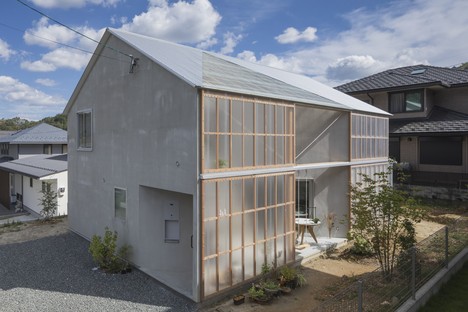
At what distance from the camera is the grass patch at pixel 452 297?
6832 mm

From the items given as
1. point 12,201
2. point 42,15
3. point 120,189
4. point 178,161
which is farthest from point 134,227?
point 12,201

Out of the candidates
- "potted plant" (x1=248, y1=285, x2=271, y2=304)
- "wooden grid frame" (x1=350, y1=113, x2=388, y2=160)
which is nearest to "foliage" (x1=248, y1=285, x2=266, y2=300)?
"potted plant" (x1=248, y1=285, x2=271, y2=304)

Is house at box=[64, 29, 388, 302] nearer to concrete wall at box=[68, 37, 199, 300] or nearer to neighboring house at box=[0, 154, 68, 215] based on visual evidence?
concrete wall at box=[68, 37, 199, 300]

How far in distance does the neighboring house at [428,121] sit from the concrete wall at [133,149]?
14.1 m

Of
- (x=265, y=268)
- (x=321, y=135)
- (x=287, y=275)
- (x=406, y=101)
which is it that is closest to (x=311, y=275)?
(x=287, y=275)

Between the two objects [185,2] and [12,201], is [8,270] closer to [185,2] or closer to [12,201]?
[185,2]

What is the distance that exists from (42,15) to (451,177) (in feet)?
66.2

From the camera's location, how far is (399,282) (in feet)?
21.9

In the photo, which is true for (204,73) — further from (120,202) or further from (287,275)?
(287,275)

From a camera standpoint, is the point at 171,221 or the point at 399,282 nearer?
the point at 399,282

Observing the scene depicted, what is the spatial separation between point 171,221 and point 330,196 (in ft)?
20.0

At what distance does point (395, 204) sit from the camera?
761cm

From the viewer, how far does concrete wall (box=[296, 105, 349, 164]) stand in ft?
39.7

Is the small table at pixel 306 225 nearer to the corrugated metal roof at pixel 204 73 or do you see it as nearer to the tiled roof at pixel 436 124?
the corrugated metal roof at pixel 204 73
